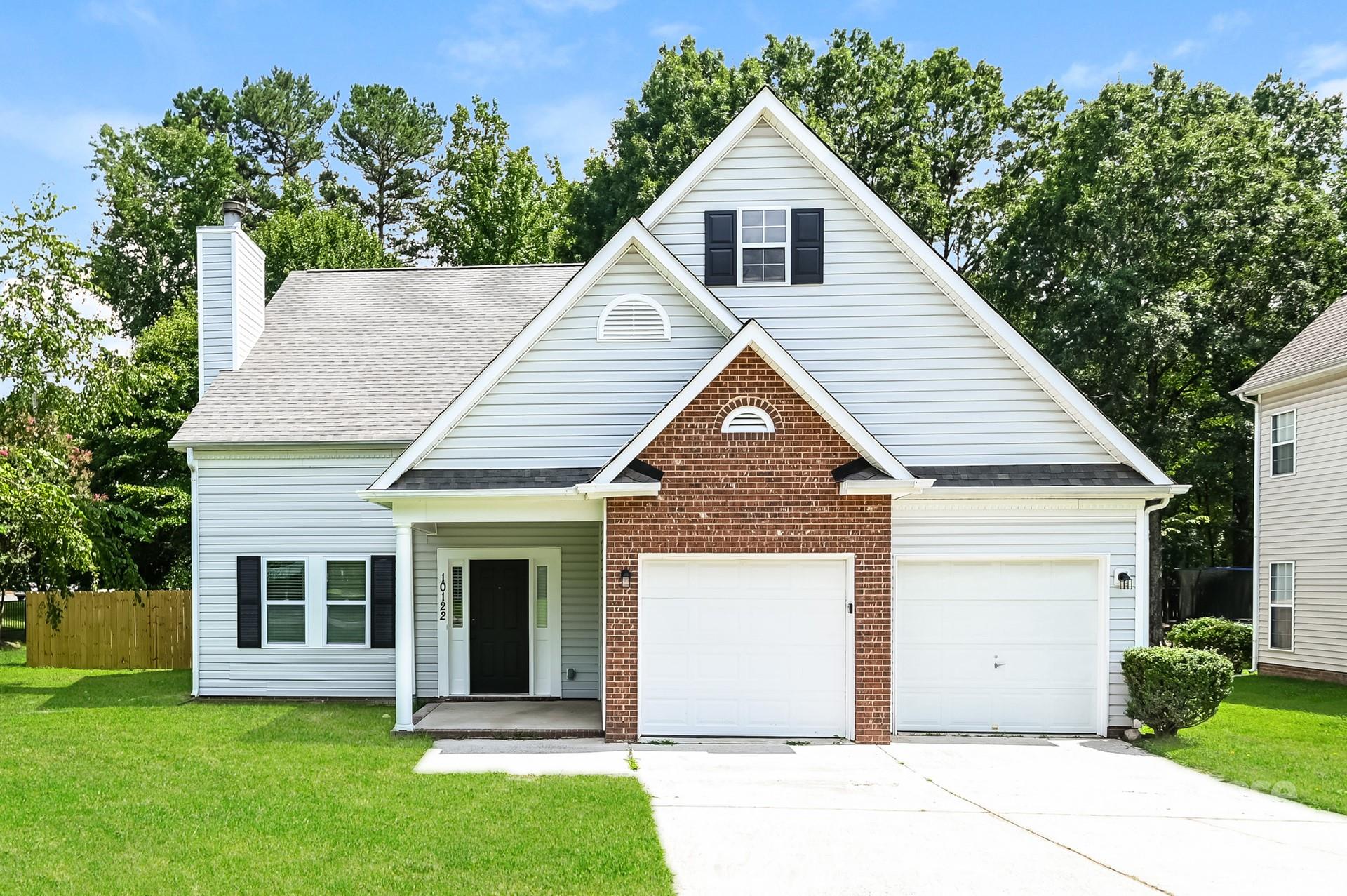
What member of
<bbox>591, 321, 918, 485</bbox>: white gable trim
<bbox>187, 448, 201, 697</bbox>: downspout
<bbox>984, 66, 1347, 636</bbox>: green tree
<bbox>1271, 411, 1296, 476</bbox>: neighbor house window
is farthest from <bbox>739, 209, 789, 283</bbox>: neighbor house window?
<bbox>984, 66, 1347, 636</bbox>: green tree

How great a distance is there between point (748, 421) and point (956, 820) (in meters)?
4.92

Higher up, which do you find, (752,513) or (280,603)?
(752,513)

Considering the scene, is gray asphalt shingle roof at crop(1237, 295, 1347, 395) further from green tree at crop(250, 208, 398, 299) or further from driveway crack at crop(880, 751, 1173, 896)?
green tree at crop(250, 208, 398, 299)

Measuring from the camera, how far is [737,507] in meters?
11.7

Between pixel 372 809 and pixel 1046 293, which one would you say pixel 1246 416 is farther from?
pixel 372 809

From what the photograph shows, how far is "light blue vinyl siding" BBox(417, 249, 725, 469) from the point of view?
12609 millimetres

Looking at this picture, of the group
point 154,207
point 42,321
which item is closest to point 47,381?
point 42,321

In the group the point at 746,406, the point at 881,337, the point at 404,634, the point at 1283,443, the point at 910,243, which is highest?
the point at 910,243

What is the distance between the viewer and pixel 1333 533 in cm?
1911

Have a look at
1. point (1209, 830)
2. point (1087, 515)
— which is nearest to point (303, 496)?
point (1087, 515)

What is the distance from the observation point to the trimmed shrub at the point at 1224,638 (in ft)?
69.3

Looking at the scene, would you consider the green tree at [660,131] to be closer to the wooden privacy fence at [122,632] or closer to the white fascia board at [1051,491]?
the wooden privacy fence at [122,632]

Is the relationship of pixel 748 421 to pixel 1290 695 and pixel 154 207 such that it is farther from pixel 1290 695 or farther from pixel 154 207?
pixel 154 207

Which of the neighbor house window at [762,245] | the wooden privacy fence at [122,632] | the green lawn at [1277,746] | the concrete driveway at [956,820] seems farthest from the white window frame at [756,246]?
the wooden privacy fence at [122,632]
